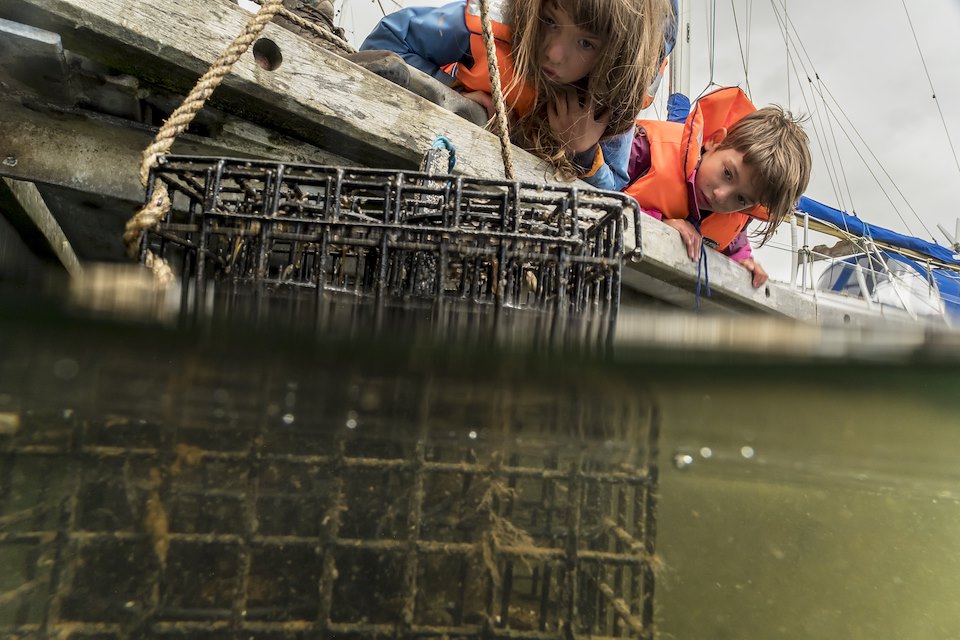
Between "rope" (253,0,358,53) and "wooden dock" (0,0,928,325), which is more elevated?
"rope" (253,0,358,53)

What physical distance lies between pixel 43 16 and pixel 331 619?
9.39 feet

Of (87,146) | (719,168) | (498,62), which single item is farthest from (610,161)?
(87,146)

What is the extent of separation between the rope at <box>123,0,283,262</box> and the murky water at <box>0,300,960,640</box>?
15.1 inches

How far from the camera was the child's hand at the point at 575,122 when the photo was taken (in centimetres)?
359

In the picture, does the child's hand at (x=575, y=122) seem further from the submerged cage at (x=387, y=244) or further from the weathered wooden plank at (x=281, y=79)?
the submerged cage at (x=387, y=244)

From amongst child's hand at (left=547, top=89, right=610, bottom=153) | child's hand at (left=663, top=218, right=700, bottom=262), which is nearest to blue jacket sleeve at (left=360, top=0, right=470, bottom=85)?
child's hand at (left=547, top=89, right=610, bottom=153)

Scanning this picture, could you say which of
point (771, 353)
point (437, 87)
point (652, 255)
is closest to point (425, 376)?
point (771, 353)

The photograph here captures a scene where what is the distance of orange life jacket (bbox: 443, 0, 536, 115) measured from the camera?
362cm

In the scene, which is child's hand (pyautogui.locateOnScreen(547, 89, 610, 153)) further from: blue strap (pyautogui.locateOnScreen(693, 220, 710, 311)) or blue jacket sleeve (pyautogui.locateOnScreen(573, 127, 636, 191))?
blue strap (pyautogui.locateOnScreen(693, 220, 710, 311))

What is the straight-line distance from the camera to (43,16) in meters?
2.38

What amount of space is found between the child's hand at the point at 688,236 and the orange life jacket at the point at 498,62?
6.90 ft

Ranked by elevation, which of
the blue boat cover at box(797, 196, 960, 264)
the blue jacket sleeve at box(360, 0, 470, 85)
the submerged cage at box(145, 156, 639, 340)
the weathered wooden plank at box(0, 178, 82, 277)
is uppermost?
the blue boat cover at box(797, 196, 960, 264)

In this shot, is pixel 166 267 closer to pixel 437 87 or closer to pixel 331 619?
pixel 331 619

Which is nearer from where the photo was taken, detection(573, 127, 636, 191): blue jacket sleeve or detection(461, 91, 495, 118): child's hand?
detection(573, 127, 636, 191): blue jacket sleeve
